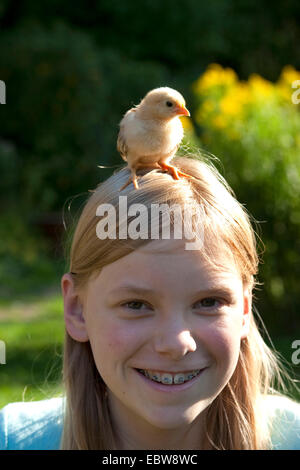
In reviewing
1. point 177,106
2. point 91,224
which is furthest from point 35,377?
point 177,106

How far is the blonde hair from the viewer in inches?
69.5

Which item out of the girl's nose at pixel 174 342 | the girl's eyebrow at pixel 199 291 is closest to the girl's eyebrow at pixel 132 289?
the girl's eyebrow at pixel 199 291

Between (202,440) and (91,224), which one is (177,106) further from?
(202,440)

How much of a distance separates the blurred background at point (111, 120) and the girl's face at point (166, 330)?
1.62 m

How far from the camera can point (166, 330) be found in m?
1.63

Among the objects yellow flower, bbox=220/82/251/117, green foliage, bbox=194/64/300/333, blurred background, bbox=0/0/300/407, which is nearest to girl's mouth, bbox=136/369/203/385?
blurred background, bbox=0/0/300/407

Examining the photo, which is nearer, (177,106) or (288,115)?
(177,106)

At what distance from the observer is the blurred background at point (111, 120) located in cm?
504

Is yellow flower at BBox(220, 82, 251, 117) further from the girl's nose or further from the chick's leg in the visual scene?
the girl's nose

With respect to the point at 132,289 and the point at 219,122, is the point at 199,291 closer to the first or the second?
the point at 132,289

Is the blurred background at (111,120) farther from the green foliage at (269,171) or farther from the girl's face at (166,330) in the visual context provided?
the girl's face at (166,330)

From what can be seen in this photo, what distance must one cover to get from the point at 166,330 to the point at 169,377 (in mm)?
136

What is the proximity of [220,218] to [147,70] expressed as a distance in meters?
8.27
